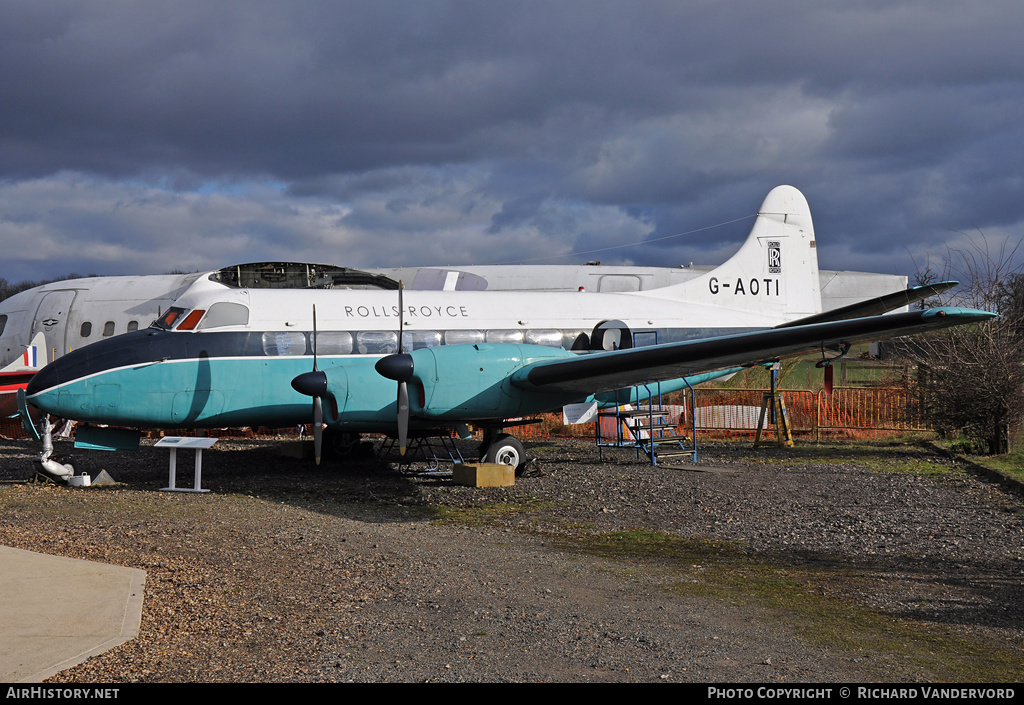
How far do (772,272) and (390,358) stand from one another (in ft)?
35.0

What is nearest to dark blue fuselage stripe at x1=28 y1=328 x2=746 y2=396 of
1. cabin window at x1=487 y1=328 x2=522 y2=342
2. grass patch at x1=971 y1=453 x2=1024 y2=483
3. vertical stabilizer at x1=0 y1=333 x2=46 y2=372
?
cabin window at x1=487 y1=328 x2=522 y2=342

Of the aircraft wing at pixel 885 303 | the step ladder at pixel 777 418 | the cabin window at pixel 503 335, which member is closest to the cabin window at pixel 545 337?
the cabin window at pixel 503 335

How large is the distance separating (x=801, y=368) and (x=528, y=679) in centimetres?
5193

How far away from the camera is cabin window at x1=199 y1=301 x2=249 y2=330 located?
42.4ft

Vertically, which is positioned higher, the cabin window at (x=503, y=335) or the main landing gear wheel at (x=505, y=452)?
the cabin window at (x=503, y=335)

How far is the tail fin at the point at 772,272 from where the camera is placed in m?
17.8

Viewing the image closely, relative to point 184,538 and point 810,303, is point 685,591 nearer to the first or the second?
point 184,538

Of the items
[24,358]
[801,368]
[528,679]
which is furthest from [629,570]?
[801,368]

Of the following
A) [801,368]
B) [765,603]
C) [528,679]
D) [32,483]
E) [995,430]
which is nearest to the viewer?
[528,679]

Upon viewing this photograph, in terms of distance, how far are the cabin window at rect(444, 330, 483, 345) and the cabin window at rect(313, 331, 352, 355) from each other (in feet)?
5.55

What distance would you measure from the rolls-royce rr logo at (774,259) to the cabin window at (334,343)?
32.8 feet

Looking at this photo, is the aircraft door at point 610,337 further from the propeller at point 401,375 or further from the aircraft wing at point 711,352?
the propeller at point 401,375

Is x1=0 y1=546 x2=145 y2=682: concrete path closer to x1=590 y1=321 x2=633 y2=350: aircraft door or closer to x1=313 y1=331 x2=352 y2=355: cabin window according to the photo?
x1=313 y1=331 x2=352 y2=355: cabin window
